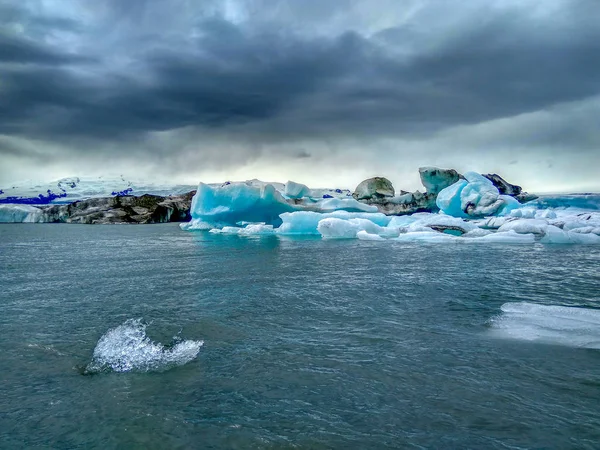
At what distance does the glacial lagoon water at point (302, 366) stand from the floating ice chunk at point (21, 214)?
246ft

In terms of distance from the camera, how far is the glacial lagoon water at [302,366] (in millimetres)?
3457

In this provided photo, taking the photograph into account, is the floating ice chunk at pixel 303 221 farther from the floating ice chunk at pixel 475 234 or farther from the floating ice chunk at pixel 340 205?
the floating ice chunk at pixel 475 234

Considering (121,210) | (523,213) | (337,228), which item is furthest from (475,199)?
(121,210)

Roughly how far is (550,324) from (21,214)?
87.3 meters

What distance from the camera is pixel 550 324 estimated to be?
6.58 meters

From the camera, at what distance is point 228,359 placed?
5.20 meters

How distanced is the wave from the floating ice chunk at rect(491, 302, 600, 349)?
4.76m

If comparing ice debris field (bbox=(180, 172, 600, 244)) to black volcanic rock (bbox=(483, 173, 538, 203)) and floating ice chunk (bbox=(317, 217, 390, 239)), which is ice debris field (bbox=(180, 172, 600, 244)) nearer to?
floating ice chunk (bbox=(317, 217, 390, 239))

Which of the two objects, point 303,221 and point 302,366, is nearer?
point 302,366

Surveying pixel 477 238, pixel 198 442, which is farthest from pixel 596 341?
pixel 477 238

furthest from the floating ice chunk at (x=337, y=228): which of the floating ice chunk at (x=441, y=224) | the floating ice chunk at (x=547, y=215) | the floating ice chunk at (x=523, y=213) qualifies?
the floating ice chunk at (x=547, y=215)

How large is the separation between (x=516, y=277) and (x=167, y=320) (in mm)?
10041

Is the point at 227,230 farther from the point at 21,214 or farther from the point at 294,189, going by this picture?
the point at 21,214

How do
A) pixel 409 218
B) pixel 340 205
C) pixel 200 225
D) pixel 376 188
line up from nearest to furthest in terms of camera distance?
pixel 409 218, pixel 200 225, pixel 340 205, pixel 376 188
